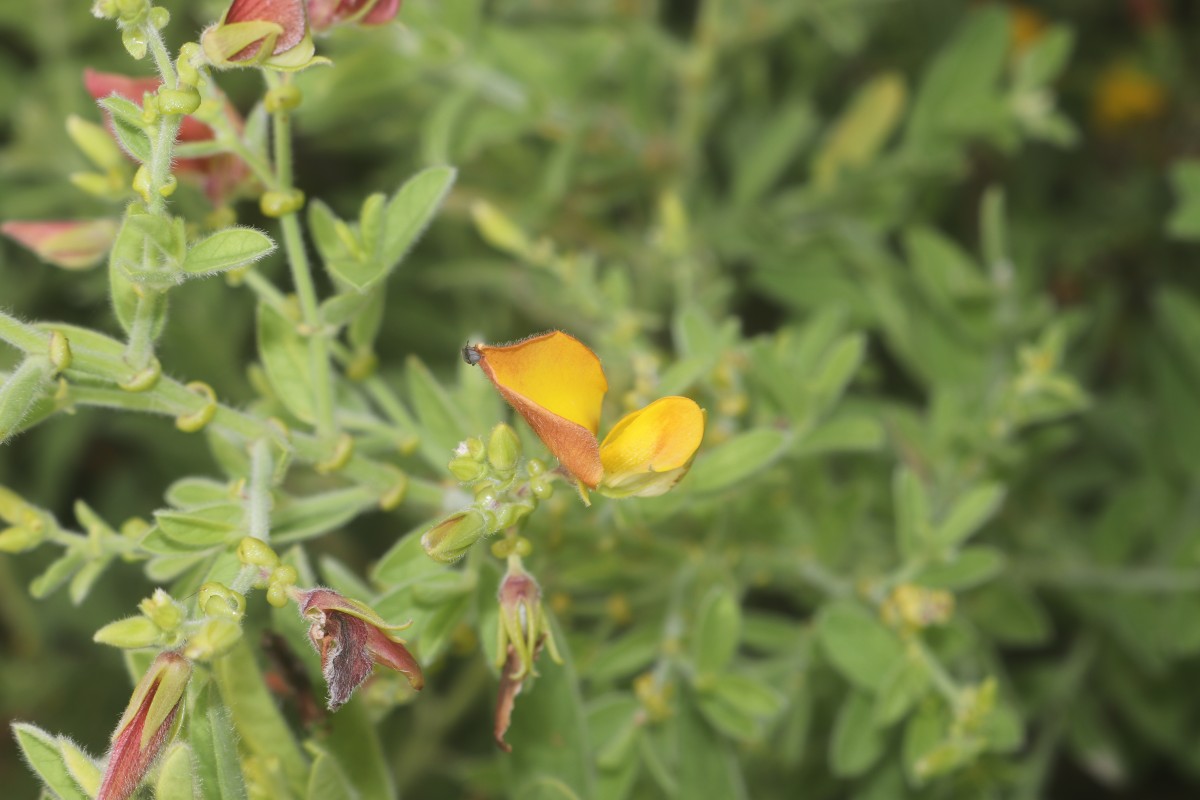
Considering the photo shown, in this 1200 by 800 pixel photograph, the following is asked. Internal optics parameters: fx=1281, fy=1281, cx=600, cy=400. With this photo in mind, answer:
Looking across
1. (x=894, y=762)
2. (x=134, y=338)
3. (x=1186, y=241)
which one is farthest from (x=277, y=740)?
(x=1186, y=241)

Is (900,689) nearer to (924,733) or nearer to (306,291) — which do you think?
(924,733)

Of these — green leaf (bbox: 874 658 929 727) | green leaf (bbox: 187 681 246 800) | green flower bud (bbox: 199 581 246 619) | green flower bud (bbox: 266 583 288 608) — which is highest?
green flower bud (bbox: 199 581 246 619)

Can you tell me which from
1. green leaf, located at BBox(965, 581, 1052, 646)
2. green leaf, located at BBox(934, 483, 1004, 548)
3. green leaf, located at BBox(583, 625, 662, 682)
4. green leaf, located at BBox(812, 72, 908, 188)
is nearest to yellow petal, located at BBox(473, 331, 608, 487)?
green leaf, located at BBox(583, 625, 662, 682)

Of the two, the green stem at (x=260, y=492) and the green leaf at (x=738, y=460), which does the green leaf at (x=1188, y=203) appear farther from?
the green stem at (x=260, y=492)

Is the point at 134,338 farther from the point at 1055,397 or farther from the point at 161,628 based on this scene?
the point at 1055,397

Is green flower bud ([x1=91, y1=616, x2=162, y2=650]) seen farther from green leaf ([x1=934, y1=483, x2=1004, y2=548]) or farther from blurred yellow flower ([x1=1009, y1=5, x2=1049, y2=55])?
Answer: blurred yellow flower ([x1=1009, y1=5, x2=1049, y2=55])

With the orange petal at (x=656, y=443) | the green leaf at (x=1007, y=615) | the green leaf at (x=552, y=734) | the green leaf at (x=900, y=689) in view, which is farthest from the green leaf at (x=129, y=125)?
the green leaf at (x=1007, y=615)

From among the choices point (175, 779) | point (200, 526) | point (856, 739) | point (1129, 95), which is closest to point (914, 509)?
point (856, 739)
